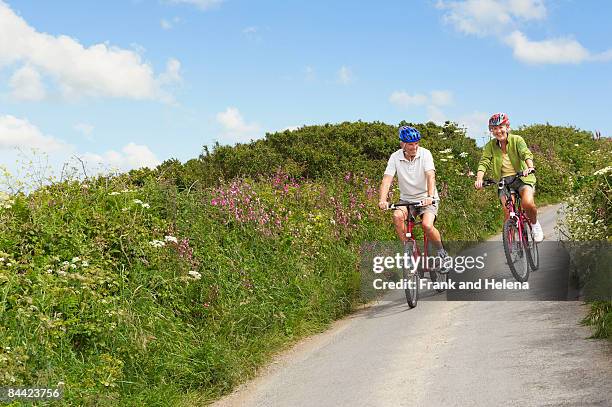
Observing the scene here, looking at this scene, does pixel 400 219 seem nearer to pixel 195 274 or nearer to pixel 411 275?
pixel 411 275

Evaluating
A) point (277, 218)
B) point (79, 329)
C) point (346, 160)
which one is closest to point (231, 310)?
point (79, 329)

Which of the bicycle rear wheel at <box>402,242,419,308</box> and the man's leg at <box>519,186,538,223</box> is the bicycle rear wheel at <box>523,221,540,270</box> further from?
the bicycle rear wheel at <box>402,242,419,308</box>

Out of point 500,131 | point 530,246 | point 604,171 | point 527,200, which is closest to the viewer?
point 604,171

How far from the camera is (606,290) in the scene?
8.29m

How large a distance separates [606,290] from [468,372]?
2848 millimetres

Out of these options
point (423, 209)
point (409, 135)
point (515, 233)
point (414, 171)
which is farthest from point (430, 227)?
point (515, 233)

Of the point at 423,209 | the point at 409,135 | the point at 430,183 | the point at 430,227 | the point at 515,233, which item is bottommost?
the point at 515,233

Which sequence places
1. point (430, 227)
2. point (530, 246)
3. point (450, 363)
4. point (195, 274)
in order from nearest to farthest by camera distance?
point (450, 363)
point (195, 274)
point (430, 227)
point (530, 246)

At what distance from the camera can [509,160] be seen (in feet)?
32.9

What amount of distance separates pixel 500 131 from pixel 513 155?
1.53 ft

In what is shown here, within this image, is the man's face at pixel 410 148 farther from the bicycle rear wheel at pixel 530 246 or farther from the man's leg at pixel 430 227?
the bicycle rear wheel at pixel 530 246

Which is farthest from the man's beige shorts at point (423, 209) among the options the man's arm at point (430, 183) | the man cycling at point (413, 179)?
the man's arm at point (430, 183)

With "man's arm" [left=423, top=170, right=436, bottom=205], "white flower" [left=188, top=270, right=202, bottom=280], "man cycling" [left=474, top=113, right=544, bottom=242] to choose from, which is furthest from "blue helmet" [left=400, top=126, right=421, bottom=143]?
"white flower" [left=188, top=270, right=202, bottom=280]

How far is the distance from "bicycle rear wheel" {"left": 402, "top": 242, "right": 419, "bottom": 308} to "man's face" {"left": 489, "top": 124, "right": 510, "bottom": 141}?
2.09 metres
